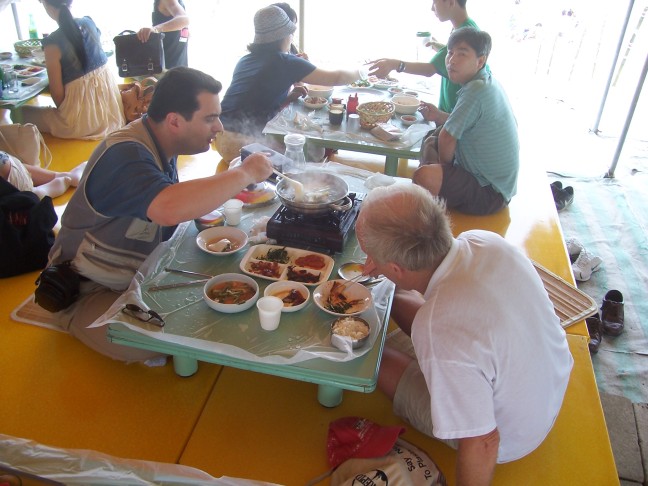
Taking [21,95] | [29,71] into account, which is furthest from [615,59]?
[29,71]

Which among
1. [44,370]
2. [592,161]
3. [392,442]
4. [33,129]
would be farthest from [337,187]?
[592,161]

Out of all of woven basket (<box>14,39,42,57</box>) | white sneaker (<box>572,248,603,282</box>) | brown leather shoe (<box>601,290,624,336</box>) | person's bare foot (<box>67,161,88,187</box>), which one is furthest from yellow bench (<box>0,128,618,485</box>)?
woven basket (<box>14,39,42,57</box>)

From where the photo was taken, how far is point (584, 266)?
12.5 ft

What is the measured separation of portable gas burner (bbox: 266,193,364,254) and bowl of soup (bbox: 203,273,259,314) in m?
0.34

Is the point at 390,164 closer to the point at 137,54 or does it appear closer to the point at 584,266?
the point at 584,266

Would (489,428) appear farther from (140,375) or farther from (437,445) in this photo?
(140,375)

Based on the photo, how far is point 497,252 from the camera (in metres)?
1.74

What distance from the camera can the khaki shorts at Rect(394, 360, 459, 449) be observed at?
6.93 feet

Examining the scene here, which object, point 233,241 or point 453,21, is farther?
point 453,21

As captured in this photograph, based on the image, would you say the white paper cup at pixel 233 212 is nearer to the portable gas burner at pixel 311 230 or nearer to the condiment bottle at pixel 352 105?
the portable gas burner at pixel 311 230

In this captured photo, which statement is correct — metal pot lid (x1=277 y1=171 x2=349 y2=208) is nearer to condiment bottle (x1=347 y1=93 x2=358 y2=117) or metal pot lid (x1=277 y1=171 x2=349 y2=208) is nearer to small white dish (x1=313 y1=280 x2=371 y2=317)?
small white dish (x1=313 y1=280 x2=371 y2=317)

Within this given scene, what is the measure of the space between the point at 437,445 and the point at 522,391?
66cm

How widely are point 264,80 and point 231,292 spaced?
8.70 feet

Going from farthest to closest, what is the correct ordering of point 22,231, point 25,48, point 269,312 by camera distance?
point 25,48
point 22,231
point 269,312
